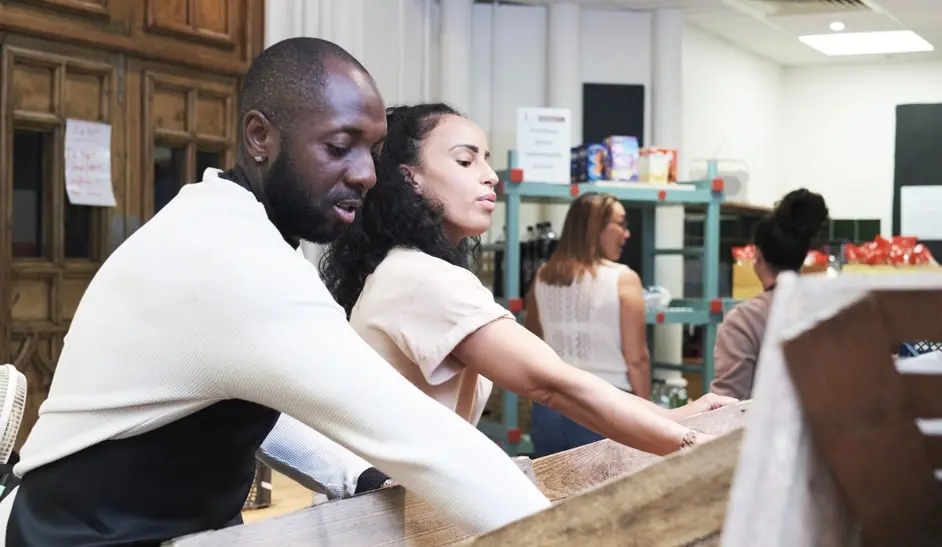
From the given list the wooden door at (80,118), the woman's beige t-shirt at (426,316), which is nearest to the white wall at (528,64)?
the wooden door at (80,118)

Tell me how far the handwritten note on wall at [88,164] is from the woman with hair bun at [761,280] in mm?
2421

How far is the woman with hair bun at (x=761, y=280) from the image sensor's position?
2.92 metres

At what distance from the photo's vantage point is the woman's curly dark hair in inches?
68.2

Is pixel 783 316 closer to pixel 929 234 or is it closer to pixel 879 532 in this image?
pixel 879 532

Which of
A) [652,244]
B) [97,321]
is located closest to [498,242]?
[652,244]

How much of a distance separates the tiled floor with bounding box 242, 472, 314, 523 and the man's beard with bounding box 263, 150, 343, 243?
9.46 ft

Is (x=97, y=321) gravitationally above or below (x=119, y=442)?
above

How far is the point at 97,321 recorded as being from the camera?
1039 millimetres

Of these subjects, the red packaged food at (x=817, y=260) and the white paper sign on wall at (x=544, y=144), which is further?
the white paper sign on wall at (x=544, y=144)

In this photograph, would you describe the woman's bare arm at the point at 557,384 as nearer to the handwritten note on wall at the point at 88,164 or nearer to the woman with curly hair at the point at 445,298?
the woman with curly hair at the point at 445,298

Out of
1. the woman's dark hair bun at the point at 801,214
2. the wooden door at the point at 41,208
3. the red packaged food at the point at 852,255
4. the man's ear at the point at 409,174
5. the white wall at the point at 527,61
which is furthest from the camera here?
the white wall at the point at 527,61

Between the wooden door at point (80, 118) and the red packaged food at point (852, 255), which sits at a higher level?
the wooden door at point (80, 118)

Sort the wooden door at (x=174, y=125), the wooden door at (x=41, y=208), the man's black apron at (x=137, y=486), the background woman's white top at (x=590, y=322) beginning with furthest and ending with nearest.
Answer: the wooden door at (x=174, y=125)
the background woman's white top at (x=590, y=322)
the wooden door at (x=41, y=208)
the man's black apron at (x=137, y=486)

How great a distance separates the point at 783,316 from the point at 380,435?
1.56ft
